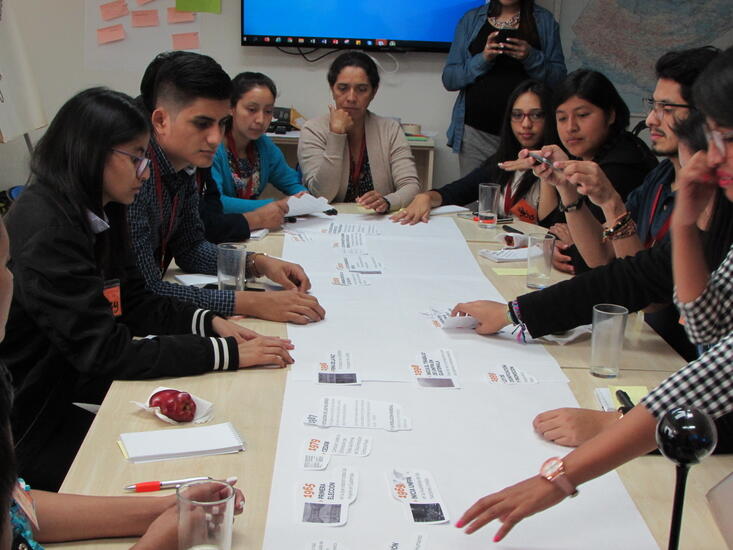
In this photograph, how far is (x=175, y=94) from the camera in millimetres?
2070

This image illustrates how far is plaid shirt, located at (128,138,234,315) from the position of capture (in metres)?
1.91

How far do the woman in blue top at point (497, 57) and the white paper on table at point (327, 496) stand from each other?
128 inches

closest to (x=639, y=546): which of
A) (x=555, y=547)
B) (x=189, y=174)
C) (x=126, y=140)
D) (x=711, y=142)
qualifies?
(x=555, y=547)

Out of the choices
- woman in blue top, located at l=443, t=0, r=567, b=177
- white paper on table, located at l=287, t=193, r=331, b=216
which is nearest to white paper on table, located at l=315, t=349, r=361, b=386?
white paper on table, located at l=287, t=193, r=331, b=216

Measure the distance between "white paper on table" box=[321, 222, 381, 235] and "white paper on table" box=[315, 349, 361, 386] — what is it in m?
1.19

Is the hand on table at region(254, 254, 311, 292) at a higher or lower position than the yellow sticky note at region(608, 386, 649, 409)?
lower

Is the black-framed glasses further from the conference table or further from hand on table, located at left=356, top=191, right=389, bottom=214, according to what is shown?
the conference table

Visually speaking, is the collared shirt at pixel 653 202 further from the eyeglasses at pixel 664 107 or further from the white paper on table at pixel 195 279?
the white paper on table at pixel 195 279

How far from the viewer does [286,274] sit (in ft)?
6.79

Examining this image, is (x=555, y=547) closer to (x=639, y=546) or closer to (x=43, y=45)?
(x=639, y=546)

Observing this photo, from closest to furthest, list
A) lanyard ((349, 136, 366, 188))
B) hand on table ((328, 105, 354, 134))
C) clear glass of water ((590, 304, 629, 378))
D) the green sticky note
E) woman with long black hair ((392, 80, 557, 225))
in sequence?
clear glass of water ((590, 304, 629, 378)) < woman with long black hair ((392, 80, 557, 225)) < hand on table ((328, 105, 354, 134)) < lanyard ((349, 136, 366, 188)) < the green sticky note

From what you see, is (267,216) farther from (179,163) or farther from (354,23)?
(354,23)

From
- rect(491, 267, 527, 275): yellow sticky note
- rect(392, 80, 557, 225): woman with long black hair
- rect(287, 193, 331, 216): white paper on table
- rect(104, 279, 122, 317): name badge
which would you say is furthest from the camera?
rect(392, 80, 557, 225): woman with long black hair

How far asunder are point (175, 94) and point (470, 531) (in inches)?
59.2
